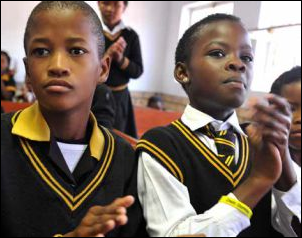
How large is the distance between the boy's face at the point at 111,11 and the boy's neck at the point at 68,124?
0.53 meters

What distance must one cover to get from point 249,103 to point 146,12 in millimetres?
2681

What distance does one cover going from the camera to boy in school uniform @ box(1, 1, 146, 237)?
0.42 metres

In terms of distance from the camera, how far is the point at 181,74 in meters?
0.56

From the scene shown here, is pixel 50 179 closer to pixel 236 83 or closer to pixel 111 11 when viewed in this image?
pixel 236 83

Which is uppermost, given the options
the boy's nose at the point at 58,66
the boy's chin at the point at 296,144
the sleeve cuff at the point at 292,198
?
the boy's nose at the point at 58,66

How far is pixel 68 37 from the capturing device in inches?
16.5

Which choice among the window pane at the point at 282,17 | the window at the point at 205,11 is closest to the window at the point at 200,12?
the window at the point at 205,11

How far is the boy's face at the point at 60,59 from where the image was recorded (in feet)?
1.34

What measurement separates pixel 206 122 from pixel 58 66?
0.22m

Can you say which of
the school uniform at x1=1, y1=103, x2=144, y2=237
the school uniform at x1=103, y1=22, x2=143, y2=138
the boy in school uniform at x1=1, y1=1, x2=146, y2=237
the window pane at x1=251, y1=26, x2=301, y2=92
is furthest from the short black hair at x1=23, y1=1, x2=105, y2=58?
the school uniform at x1=103, y1=22, x2=143, y2=138

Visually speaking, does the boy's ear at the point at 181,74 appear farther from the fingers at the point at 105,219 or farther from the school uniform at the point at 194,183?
the fingers at the point at 105,219

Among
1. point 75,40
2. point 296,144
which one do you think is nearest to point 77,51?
point 75,40

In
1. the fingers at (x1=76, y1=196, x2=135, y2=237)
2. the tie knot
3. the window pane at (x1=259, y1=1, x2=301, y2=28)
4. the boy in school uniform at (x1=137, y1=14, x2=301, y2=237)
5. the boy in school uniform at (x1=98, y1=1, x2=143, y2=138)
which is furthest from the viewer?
the boy in school uniform at (x1=98, y1=1, x2=143, y2=138)

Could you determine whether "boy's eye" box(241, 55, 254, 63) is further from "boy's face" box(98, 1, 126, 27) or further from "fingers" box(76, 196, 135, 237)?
"boy's face" box(98, 1, 126, 27)
